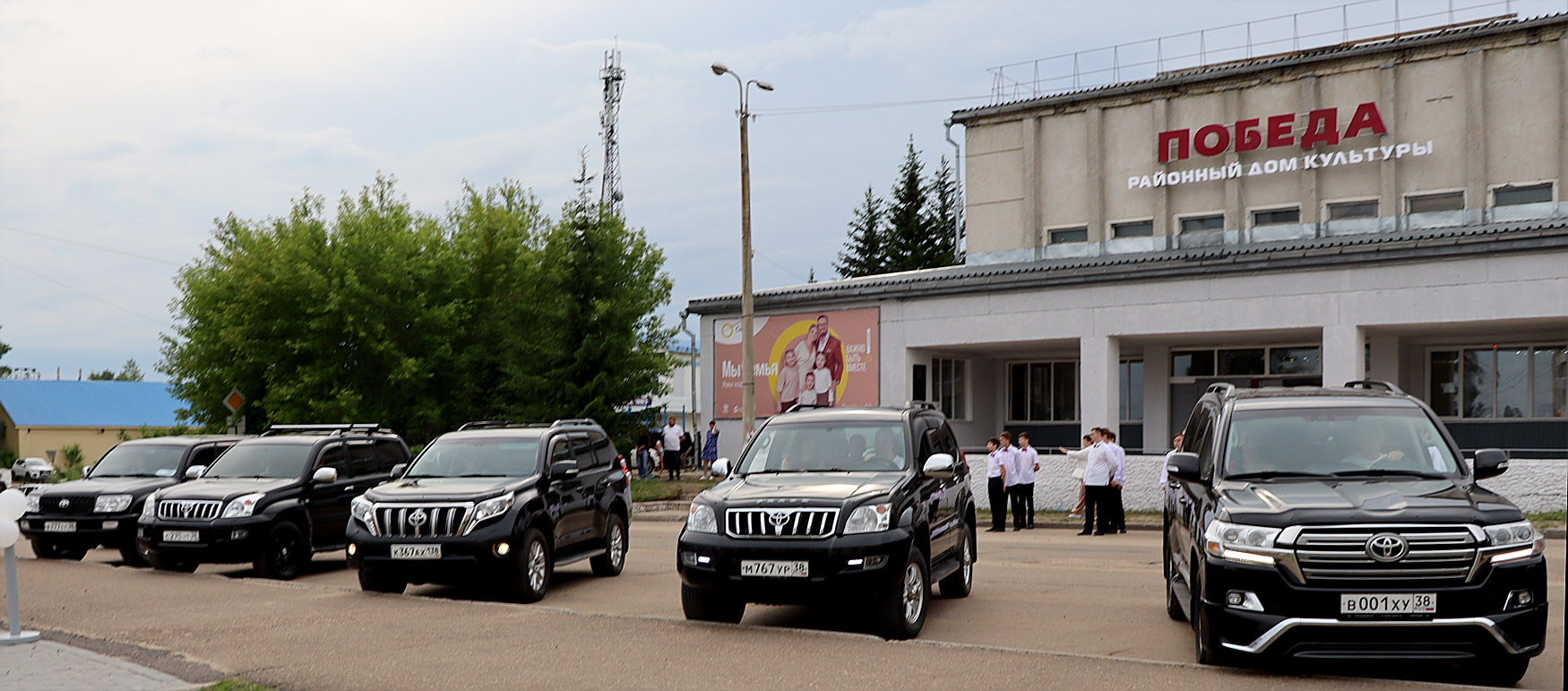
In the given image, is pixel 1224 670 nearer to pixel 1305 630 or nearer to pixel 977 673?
pixel 1305 630

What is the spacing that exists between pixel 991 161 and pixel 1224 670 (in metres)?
28.4

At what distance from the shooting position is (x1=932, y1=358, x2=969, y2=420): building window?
31.6m

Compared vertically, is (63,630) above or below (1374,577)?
below

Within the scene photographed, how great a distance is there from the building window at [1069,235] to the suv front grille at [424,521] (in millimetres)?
24254

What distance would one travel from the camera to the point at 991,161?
35562 mm

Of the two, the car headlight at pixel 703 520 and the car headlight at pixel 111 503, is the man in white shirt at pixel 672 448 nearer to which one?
the car headlight at pixel 111 503

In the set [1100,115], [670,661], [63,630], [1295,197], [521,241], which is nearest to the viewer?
[670,661]

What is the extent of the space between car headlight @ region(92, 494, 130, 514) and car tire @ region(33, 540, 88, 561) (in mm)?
1000

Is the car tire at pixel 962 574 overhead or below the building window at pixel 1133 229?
below

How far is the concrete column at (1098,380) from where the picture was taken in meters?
27.7

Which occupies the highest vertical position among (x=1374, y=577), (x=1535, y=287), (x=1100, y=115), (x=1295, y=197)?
(x=1100, y=115)

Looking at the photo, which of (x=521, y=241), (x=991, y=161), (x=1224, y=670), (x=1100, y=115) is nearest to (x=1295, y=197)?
(x=1100, y=115)

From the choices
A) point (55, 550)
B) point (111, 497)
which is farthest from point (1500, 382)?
point (55, 550)

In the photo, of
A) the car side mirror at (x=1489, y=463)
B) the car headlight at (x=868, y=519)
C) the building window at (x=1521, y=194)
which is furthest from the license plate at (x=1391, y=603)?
the building window at (x=1521, y=194)
